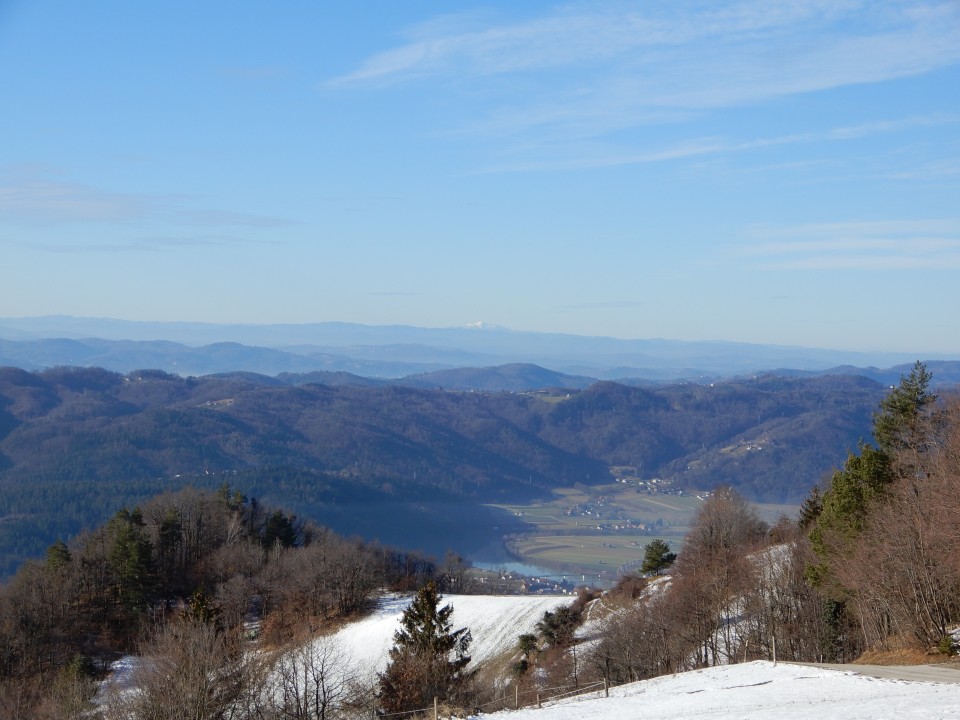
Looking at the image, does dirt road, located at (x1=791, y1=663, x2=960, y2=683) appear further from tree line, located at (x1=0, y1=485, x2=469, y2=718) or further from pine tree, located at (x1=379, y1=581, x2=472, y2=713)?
tree line, located at (x1=0, y1=485, x2=469, y2=718)

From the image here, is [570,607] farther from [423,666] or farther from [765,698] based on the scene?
[765,698]

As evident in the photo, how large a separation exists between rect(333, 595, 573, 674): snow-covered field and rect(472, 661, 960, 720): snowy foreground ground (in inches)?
848

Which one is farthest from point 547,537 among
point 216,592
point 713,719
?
point 713,719

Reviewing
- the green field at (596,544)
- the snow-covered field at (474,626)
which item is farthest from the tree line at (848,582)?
the green field at (596,544)

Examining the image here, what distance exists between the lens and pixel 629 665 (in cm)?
3778

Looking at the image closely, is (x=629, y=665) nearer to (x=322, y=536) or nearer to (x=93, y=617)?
(x=93, y=617)

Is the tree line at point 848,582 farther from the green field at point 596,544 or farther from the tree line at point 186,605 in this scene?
the green field at point 596,544

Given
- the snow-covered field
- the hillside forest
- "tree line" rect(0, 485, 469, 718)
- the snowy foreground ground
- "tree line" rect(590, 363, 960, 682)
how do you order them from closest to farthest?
the snowy foreground ground
"tree line" rect(590, 363, 960, 682)
the hillside forest
"tree line" rect(0, 485, 469, 718)
the snow-covered field

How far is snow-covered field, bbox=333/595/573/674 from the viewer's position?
1981 inches

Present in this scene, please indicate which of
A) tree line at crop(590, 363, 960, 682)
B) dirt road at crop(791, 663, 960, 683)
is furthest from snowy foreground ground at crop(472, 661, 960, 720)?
tree line at crop(590, 363, 960, 682)

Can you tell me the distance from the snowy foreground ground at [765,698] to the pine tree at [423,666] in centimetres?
787

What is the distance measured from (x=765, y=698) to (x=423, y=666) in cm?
1708

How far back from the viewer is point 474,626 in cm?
5438

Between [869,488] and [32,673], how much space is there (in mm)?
42986
